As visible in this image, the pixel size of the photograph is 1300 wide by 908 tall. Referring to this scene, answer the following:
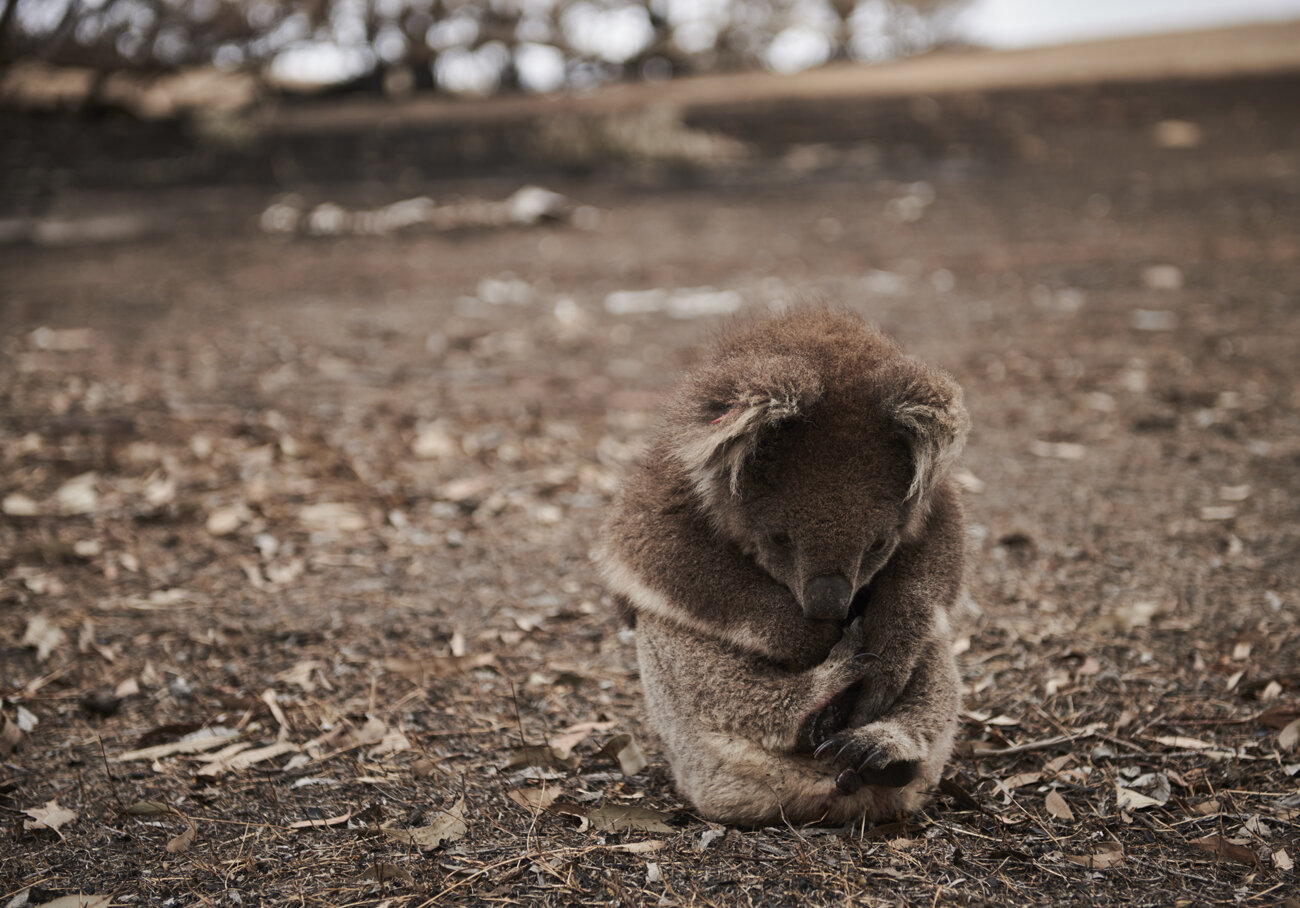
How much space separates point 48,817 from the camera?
3.16 m

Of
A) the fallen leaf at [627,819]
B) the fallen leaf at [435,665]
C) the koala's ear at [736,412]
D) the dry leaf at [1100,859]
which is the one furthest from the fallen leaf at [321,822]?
the dry leaf at [1100,859]

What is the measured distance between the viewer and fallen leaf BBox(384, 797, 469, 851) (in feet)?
→ 9.86

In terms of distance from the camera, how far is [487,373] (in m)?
8.01

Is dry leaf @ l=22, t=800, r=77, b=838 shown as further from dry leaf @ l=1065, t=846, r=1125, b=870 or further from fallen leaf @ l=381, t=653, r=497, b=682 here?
dry leaf @ l=1065, t=846, r=1125, b=870

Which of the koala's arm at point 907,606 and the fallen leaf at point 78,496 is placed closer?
the koala's arm at point 907,606

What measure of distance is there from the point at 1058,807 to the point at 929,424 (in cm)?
136

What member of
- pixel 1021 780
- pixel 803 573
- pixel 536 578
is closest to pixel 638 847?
pixel 803 573

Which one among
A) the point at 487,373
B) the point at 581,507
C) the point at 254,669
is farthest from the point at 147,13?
the point at 254,669

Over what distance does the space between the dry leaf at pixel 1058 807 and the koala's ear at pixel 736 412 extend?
A: 4.71 ft

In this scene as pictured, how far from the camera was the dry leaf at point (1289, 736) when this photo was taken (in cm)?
336

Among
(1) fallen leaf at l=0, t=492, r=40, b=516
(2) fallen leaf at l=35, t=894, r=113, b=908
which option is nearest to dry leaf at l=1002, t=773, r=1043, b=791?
(2) fallen leaf at l=35, t=894, r=113, b=908

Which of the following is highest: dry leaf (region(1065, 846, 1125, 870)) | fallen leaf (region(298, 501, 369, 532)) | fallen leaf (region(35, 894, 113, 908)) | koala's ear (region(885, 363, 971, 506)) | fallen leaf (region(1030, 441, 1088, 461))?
koala's ear (region(885, 363, 971, 506))

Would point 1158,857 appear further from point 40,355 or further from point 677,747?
point 40,355

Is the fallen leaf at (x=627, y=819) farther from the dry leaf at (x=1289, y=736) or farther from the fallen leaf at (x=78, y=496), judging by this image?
the fallen leaf at (x=78, y=496)
